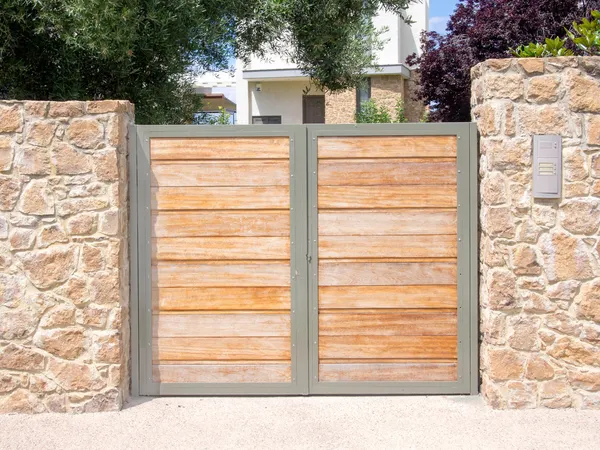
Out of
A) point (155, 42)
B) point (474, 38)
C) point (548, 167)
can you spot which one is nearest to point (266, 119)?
point (474, 38)

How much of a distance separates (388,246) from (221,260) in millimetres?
1297

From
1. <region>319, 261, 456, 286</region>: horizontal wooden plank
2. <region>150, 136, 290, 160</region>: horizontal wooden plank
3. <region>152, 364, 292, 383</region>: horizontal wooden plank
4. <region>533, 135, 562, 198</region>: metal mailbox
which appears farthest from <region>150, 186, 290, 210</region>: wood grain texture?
<region>533, 135, 562, 198</region>: metal mailbox

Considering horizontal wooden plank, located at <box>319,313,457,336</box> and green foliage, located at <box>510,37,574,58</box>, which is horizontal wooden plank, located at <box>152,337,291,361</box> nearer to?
horizontal wooden plank, located at <box>319,313,457,336</box>

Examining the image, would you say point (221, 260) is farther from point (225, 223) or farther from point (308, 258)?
A: point (308, 258)

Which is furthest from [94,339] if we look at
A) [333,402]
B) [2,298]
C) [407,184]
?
[407,184]

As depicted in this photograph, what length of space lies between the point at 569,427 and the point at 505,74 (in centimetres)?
254

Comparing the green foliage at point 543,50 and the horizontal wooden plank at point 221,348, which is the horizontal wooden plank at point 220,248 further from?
the green foliage at point 543,50

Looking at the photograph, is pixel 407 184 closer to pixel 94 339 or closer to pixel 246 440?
pixel 246 440

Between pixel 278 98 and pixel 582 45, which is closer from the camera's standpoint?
pixel 582 45

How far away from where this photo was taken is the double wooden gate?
5270mm

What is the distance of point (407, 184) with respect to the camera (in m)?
5.29

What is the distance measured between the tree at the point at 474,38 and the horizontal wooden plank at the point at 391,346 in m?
13.3

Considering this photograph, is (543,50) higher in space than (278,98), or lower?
lower

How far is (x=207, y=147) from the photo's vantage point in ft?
17.3
